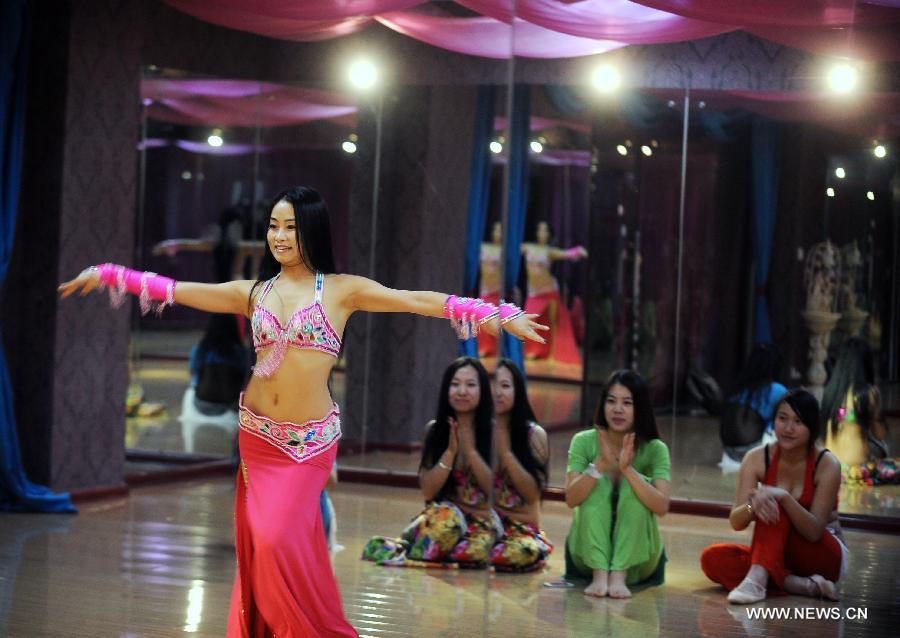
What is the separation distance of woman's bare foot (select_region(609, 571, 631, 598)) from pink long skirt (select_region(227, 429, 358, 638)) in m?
1.42

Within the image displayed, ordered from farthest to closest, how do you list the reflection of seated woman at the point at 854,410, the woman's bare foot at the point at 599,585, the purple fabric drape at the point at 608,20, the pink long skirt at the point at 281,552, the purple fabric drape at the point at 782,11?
the reflection of seated woman at the point at 854,410, the purple fabric drape at the point at 608,20, the woman's bare foot at the point at 599,585, the purple fabric drape at the point at 782,11, the pink long skirt at the point at 281,552

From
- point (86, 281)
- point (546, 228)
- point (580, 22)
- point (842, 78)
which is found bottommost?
point (86, 281)

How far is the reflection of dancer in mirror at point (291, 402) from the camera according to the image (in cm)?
333

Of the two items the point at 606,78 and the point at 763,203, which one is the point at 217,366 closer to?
the point at 606,78

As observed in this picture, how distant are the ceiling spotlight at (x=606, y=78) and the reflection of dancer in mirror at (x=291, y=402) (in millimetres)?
2990

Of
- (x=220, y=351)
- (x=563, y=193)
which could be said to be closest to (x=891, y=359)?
(x=563, y=193)

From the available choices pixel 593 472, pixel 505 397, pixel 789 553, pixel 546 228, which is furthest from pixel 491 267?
pixel 789 553

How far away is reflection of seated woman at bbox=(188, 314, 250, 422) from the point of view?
7.00 meters

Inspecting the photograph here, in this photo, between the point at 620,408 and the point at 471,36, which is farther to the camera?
the point at 471,36

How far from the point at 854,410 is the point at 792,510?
85 centimetres

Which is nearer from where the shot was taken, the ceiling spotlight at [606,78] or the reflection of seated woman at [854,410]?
the reflection of seated woman at [854,410]

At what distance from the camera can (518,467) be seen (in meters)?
4.95

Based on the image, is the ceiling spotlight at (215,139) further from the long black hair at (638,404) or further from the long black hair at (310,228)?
the long black hair at (310,228)

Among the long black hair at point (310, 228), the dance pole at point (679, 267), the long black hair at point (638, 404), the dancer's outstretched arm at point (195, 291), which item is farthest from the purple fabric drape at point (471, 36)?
the dancer's outstretched arm at point (195, 291)
